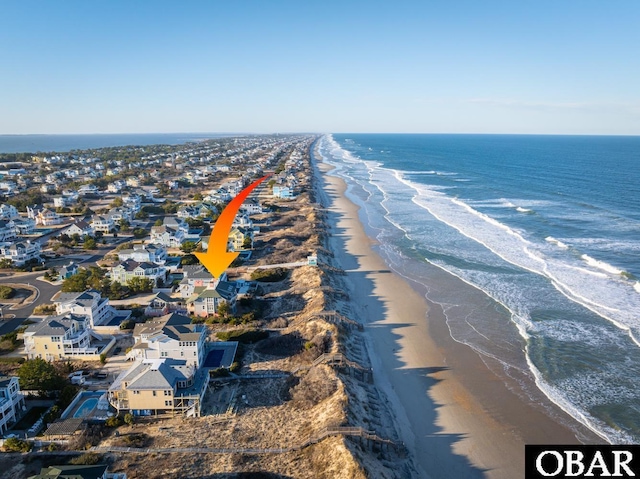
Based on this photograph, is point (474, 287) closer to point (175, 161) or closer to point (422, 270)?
Result: point (422, 270)

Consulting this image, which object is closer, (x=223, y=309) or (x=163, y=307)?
(x=223, y=309)

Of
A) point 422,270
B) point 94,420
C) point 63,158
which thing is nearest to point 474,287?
point 422,270

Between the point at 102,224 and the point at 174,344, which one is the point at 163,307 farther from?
the point at 102,224

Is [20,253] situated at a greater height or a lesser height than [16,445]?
greater

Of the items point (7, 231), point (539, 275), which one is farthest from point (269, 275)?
point (7, 231)

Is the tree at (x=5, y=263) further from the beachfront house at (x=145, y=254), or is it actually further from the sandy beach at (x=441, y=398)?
the sandy beach at (x=441, y=398)

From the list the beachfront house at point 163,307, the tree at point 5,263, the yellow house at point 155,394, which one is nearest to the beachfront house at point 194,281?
the beachfront house at point 163,307
